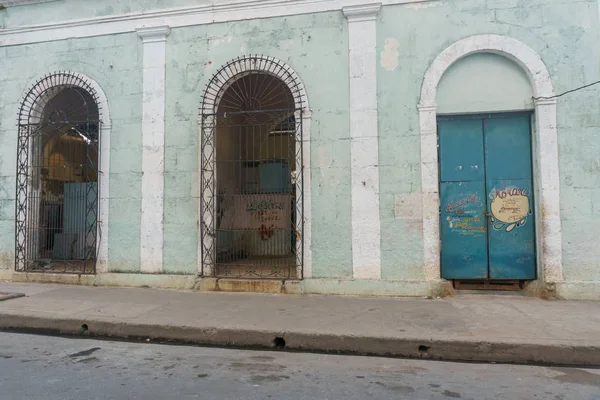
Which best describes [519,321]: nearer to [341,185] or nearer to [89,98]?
[341,185]

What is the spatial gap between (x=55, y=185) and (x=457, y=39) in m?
8.66

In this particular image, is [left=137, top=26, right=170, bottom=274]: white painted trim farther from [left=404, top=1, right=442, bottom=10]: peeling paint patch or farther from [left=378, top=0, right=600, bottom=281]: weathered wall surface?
[left=404, top=1, right=442, bottom=10]: peeling paint patch

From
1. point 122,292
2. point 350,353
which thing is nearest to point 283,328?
point 350,353

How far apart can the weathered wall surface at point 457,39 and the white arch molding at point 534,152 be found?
0.11 m

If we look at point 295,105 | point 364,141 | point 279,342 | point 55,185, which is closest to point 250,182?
point 295,105

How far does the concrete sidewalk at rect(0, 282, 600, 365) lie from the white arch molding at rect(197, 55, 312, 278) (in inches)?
36.4

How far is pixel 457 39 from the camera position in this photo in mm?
6988

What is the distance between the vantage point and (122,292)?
7.34 meters

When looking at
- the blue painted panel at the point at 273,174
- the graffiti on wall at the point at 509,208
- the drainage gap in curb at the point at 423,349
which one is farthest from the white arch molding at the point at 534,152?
the blue painted panel at the point at 273,174

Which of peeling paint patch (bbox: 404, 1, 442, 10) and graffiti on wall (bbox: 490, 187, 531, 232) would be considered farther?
peeling paint patch (bbox: 404, 1, 442, 10)

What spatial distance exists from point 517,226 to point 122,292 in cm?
683

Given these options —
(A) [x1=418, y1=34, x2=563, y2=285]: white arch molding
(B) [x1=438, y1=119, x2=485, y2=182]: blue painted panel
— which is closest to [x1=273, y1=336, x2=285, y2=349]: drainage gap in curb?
(A) [x1=418, y1=34, x2=563, y2=285]: white arch molding

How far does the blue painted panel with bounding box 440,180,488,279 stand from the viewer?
7.01 meters

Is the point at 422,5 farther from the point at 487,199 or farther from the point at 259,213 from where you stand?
the point at 259,213
